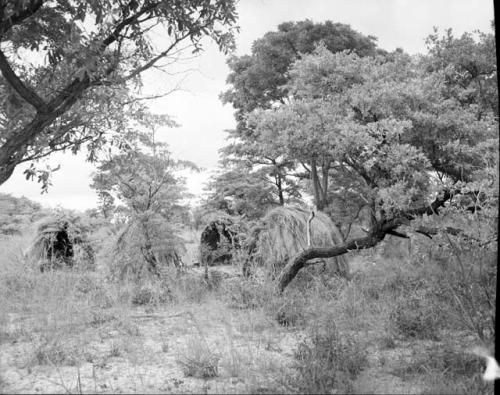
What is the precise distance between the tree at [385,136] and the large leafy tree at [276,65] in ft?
37.3

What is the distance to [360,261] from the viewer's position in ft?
48.0

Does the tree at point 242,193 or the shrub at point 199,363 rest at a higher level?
the tree at point 242,193

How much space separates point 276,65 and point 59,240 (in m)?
12.9

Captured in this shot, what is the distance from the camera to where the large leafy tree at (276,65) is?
72.7 feet

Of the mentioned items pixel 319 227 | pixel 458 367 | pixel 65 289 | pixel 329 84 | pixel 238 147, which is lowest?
pixel 458 367

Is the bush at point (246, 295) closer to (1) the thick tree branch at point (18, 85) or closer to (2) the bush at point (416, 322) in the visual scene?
(2) the bush at point (416, 322)

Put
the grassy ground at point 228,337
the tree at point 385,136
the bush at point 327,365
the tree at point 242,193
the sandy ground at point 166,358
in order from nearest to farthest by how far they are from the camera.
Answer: the bush at point 327,365
the sandy ground at point 166,358
the grassy ground at point 228,337
the tree at point 385,136
the tree at point 242,193

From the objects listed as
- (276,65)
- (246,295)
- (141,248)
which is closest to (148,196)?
(141,248)

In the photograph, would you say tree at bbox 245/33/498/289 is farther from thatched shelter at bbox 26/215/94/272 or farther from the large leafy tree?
the large leafy tree

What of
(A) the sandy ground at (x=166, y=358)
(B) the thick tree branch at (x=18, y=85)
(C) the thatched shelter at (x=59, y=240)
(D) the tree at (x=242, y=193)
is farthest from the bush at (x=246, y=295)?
(D) the tree at (x=242, y=193)

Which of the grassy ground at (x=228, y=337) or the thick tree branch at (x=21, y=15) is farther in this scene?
the thick tree branch at (x=21, y=15)

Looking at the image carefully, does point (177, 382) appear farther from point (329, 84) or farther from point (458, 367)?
point (329, 84)

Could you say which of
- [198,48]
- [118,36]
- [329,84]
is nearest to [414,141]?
[329,84]

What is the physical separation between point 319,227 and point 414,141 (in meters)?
2.68
